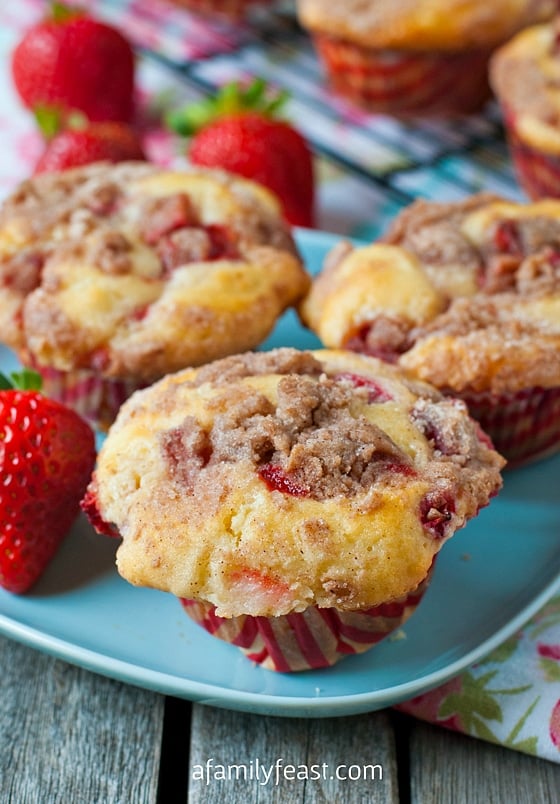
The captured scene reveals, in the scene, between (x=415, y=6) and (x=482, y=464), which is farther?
(x=415, y=6)

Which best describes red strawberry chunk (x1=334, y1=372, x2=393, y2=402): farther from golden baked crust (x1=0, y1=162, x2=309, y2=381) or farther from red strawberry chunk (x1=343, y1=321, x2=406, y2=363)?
golden baked crust (x1=0, y1=162, x2=309, y2=381)

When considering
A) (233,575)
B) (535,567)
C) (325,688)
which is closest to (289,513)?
(233,575)

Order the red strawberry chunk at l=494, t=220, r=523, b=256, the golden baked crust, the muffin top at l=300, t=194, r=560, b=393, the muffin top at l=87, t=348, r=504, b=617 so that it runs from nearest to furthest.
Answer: the muffin top at l=87, t=348, r=504, b=617 → the muffin top at l=300, t=194, r=560, b=393 → the golden baked crust → the red strawberry chunk at l=494, t=220, r=523, b=256

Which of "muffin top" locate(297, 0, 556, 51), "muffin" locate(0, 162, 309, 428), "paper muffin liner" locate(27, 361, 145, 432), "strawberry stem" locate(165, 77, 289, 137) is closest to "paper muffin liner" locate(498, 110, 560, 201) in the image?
"muffin top" locate(297, 0, 556, 51)

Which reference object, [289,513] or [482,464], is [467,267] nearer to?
[482,464]

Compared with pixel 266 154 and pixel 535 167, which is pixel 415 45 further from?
pixel 266 154

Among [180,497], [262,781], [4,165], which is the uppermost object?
[180,497]

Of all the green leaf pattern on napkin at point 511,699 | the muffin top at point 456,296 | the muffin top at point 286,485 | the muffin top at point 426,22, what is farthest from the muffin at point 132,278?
the muffin top at point 426,22
